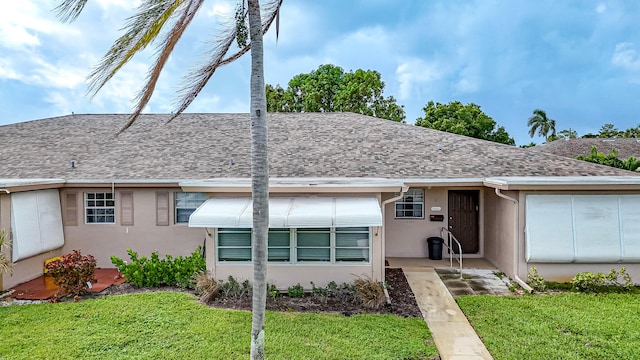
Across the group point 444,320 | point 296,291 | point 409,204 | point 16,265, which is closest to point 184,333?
point 296,291

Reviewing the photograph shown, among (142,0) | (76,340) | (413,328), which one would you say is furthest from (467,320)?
(142,0)

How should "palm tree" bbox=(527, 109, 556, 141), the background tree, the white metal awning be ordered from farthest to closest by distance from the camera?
"palm tree" bbox=(527, 109, 556, 141), the background tree, the white metal awning

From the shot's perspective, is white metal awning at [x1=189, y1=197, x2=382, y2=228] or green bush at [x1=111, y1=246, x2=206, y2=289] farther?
green bush at [x1=111, y1=246, x2=206, y2=289]

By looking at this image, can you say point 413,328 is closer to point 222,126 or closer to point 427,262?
point 427,262

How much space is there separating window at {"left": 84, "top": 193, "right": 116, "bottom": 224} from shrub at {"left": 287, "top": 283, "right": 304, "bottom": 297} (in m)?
9.90

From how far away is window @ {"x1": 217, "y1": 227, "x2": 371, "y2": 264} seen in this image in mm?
12820

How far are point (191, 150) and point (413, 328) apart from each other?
1506 cm

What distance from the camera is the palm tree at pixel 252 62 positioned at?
6.66 m

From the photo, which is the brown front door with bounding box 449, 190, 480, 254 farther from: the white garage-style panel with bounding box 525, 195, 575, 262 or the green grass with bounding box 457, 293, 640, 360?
the green grass with bounding box 457, 293, 640, 360

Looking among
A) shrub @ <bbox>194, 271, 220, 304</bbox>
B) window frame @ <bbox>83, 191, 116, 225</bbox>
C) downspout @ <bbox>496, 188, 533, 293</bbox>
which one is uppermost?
window frame @ <bbox>83, 191, 116, 225</bbox>

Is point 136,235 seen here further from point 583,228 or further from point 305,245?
point 583,228

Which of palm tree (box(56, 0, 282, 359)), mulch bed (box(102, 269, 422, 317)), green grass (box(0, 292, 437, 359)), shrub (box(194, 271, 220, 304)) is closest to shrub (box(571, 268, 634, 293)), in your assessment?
mulch bed (box(102, 269, 422, 317))

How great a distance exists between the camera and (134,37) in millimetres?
6719

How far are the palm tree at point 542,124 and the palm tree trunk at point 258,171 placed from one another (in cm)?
9459
